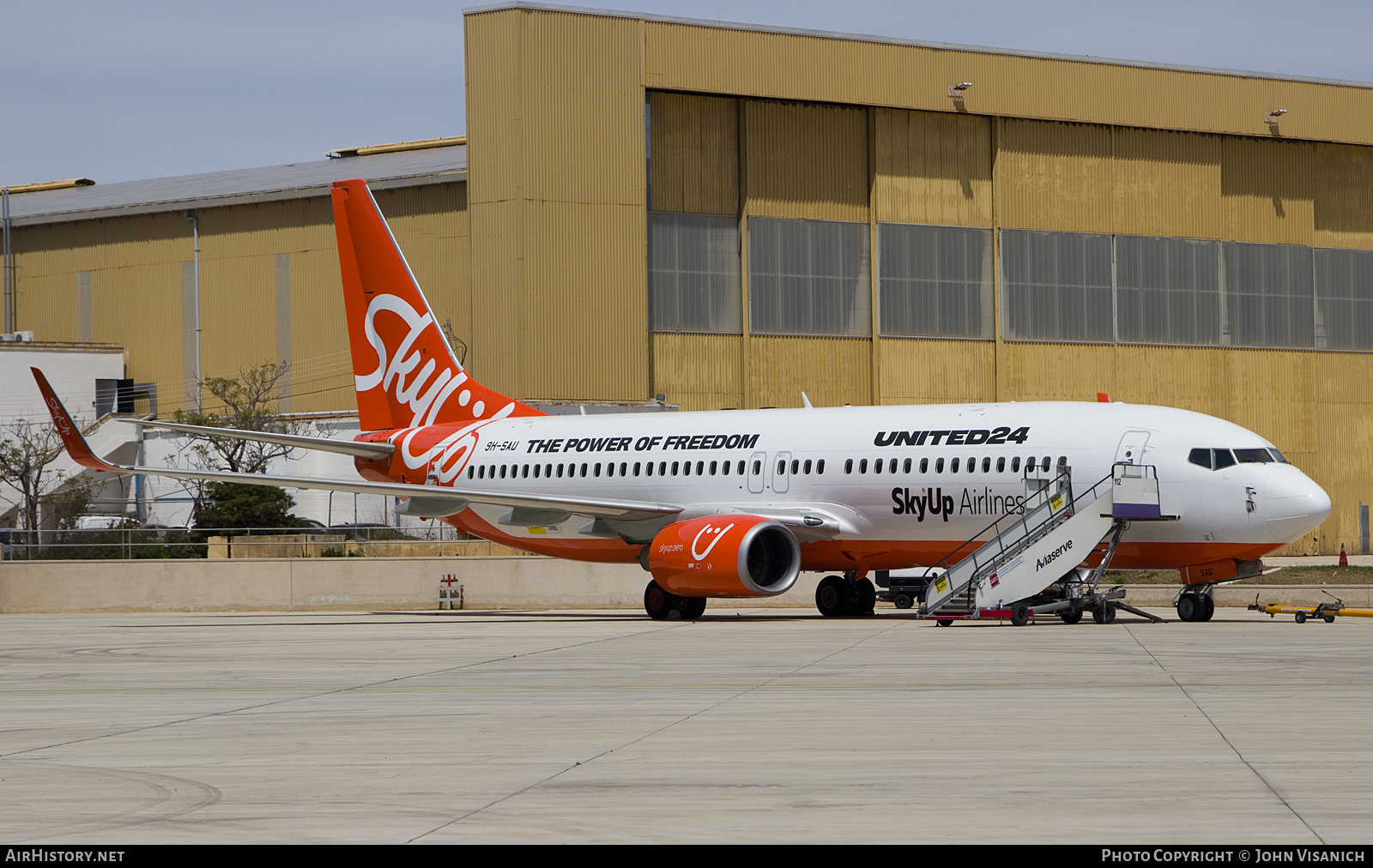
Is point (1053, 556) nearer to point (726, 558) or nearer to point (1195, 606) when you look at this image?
point (1195, 606)

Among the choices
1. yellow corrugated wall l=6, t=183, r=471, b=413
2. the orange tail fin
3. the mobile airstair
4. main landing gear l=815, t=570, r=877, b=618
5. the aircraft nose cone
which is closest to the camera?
the aircraft nose cone

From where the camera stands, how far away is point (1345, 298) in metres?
60.3

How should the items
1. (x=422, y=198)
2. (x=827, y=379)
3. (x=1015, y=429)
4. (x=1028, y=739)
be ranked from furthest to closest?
(x=422, y=198) → (x=827, y=379) → (x=1015, y=429) → (x=1028, y=739)

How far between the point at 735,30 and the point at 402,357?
806 inches

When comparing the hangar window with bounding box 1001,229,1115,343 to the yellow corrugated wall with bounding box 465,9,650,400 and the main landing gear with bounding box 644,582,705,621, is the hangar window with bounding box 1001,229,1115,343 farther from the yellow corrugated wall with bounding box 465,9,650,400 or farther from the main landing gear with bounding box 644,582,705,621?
the main landing gear with bounding box 644,582,705,621

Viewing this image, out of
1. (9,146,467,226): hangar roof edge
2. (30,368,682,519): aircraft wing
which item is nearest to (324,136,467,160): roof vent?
(9,146,467,226): hangar roof edge

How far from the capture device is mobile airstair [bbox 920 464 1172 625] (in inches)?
995

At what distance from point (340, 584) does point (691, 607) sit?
31.5 ft

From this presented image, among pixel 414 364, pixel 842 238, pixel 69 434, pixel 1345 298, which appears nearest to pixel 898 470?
pixel 414 364

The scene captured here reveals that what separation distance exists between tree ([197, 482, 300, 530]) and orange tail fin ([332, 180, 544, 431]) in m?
15.2

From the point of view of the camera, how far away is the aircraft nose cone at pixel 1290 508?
25125 millimetres

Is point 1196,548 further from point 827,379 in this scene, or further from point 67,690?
point 827,379

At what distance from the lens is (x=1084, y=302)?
56375 millimetres

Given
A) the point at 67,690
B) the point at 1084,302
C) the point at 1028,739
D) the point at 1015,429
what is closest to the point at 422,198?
the point at 1084,302
